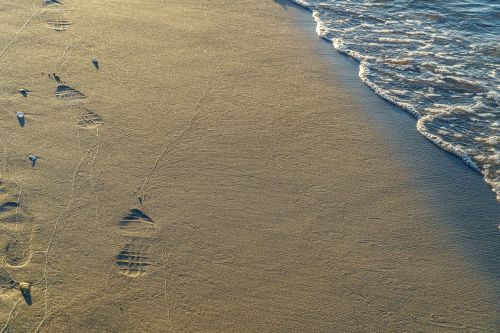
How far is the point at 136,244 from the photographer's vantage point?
3574 millimetres

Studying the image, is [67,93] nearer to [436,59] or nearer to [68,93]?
[68,93]

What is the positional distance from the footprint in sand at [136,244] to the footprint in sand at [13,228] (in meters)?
0.68

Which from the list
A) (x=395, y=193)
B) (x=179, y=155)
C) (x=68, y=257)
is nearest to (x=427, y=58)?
(x=395, y=193)

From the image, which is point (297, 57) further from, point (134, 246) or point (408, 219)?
point (134, 246)

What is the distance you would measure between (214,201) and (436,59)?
411 centimetres

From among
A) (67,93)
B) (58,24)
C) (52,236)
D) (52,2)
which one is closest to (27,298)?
(52,236)

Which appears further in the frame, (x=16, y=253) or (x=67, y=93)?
(x=67, y=93)

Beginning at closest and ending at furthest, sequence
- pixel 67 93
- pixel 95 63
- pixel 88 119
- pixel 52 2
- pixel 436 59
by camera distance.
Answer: pixel 88 119
pixel 67 93
pixel 95 63
pixel 436 59
pixel 52 2

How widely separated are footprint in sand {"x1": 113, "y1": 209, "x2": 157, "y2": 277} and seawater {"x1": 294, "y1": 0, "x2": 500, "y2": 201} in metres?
3.17

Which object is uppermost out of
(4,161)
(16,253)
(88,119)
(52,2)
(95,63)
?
(52,2)

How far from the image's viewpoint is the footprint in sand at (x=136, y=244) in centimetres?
342

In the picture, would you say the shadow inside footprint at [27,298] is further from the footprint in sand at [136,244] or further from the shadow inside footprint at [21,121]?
the shadow inside footprint at [21,121]

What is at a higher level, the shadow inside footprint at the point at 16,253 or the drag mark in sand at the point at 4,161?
the drag mark in sand at the point at 4,161

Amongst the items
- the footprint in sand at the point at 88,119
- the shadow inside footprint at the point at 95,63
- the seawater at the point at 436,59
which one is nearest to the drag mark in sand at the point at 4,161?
the footprint in sand at the point at 88,119
